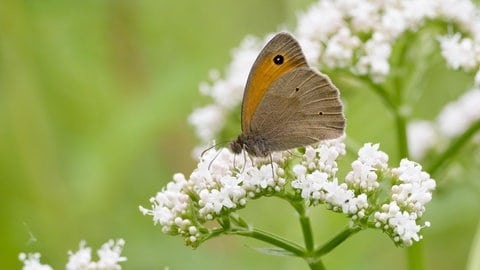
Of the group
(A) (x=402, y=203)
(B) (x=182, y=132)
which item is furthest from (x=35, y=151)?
(A) (x=402, y=203)

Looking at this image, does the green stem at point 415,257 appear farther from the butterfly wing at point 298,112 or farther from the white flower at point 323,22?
the white flower at point 323,22

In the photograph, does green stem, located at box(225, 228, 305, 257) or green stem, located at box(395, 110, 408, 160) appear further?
green stem, located at box(395, 110, 408, 160)

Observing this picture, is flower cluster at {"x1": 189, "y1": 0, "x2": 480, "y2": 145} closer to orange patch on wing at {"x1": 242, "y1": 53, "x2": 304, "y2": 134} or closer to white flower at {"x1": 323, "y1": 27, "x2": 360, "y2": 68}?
white flower at {"x1": 323, "y1": 27, "x2": 360, "y2": 68}

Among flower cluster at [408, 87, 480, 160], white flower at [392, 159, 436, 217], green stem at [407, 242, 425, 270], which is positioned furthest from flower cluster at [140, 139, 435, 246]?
flower cluster at [408, 87, 480, 160]

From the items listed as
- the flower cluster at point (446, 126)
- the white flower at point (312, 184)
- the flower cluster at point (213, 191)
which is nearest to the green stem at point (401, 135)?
the flower cluster at point (446, 126)

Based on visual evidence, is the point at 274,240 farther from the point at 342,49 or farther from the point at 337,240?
the point at 342,49

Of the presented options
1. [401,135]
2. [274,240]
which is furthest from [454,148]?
[274,240]
